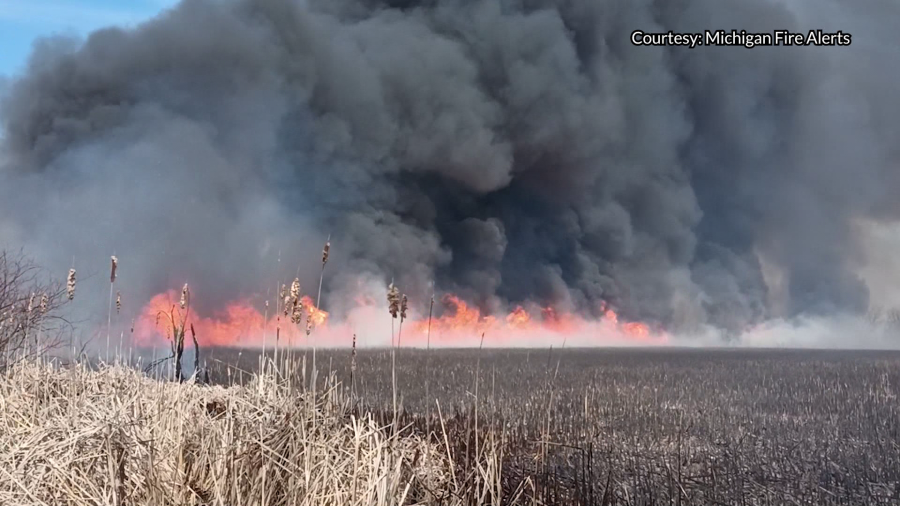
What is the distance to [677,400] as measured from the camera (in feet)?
54.9

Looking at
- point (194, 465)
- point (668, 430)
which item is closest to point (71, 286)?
point (194, 465)

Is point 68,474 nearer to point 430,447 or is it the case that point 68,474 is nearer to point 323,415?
point 323,415

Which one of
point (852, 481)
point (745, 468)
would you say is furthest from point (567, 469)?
point (852, 481)

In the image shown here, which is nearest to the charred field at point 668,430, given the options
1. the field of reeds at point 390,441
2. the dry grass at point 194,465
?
the field of reeds at point 390,441

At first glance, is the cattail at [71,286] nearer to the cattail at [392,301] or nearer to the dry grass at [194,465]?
the dry grass at [194,465]

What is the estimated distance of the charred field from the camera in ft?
27.0

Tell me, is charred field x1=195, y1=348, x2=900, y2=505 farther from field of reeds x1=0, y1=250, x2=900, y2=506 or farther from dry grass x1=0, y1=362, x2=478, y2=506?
dry grass x1=0, y1=362, x2=478, y2=506

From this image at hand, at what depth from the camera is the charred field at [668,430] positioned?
27.0 ft

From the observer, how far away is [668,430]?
12.7 m

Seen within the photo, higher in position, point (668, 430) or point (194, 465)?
point (194, 465)

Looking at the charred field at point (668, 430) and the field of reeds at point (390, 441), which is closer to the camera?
the field of reeds at point (390, 441)

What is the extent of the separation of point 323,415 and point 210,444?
5.40ft

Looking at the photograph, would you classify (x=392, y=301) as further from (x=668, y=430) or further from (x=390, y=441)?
(x=668, y=430)

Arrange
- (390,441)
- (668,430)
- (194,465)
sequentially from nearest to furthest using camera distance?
(194,465) < (390,441) < (668,430)
